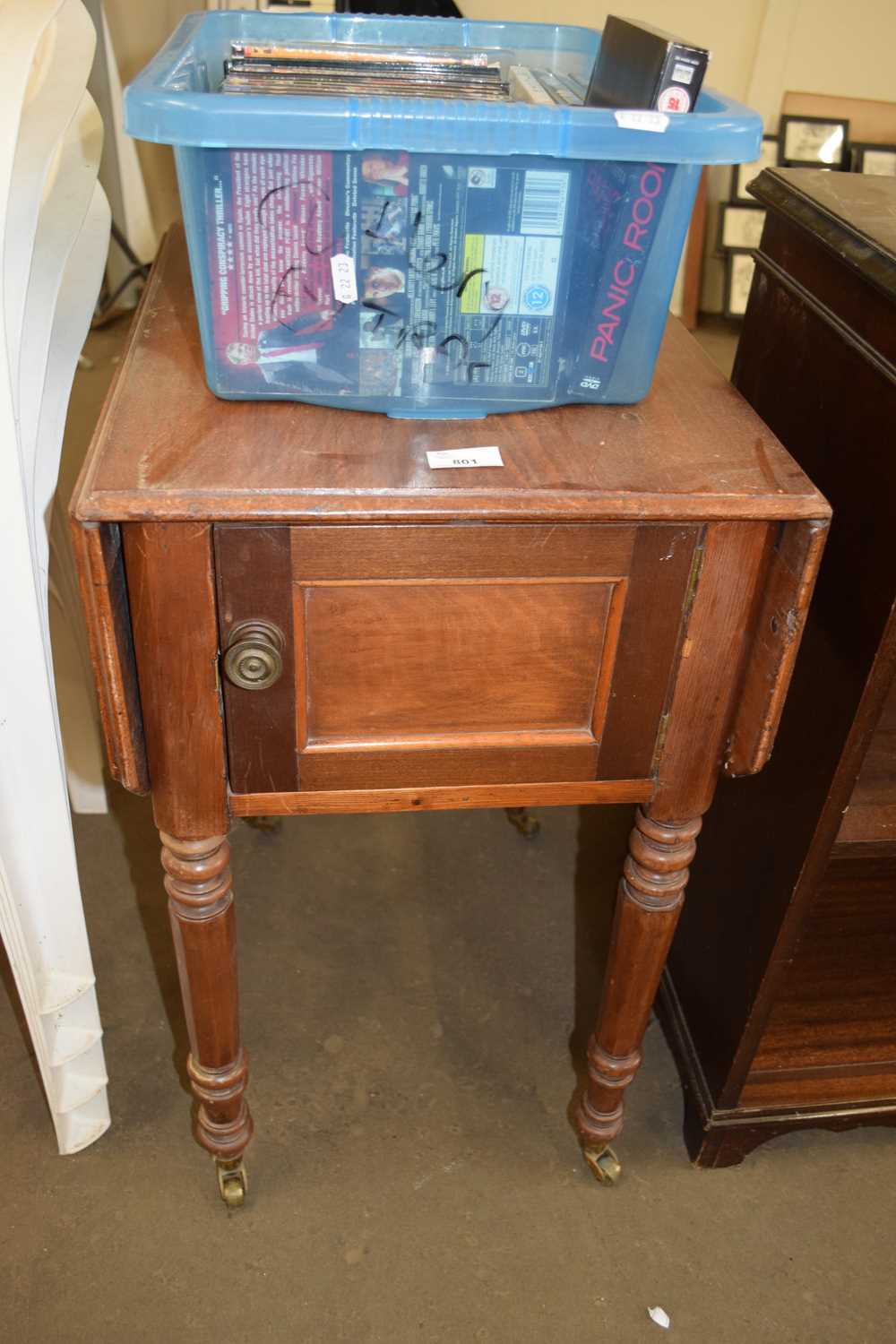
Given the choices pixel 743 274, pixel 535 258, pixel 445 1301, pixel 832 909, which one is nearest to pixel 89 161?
pixel 535 258

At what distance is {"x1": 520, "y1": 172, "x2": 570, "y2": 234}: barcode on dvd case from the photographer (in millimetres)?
770

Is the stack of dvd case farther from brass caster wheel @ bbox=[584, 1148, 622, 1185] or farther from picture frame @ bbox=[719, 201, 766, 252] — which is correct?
picture frame @ bbox=[719, 201, 766, 252]

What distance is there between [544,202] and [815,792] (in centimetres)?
53

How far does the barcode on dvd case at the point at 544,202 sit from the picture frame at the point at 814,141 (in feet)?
9.08

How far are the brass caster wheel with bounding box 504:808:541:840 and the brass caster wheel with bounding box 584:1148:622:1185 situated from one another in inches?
20.1

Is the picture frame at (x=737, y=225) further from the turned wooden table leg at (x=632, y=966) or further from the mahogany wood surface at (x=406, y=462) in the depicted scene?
the turned wooden table leg at (x=632, y=966)

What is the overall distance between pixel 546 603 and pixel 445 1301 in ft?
2.36

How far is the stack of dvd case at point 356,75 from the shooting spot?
818 millimetres

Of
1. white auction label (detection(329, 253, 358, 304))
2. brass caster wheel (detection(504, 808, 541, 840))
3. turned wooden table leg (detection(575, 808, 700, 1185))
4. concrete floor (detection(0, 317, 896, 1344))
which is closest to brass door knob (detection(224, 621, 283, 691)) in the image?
white auction label (detection(329, 253, 358, 304))

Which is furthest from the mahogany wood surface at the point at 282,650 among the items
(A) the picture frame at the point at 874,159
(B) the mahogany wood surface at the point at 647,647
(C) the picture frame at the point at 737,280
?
(A) the picture frame at the point at 874,159

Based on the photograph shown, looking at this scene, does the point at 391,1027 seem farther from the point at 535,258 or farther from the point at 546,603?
the point at 535,258

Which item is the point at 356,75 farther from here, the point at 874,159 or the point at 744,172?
the point at 874,159

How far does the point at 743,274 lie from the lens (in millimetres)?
3166

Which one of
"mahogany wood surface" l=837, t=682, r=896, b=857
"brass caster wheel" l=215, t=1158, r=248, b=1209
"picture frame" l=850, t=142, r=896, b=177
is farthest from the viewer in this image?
"picture frame" l=850, t=142, r=896, b=177
